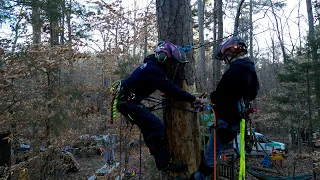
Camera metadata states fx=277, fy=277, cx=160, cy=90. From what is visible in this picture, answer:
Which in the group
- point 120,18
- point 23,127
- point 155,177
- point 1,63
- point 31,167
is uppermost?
point 120,18

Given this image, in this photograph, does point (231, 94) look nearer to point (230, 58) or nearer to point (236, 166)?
point (230, 58)

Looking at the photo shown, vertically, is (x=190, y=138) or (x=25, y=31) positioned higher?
(x=25, y=31)

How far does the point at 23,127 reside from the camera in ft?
23.2

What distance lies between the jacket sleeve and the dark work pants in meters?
0.42

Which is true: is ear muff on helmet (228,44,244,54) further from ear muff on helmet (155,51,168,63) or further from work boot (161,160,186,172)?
work boot (161,160,186,172)

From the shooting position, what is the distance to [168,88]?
307 cm

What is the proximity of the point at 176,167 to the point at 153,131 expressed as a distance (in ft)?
1.63

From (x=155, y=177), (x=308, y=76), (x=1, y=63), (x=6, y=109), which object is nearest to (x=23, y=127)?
(x=6, y=109)

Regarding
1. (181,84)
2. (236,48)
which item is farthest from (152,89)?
(236,48)

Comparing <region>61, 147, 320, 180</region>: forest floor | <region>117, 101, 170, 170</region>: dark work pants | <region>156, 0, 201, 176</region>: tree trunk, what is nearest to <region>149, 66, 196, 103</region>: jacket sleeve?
<region>156, 0, 201, 176</region>: tree trunk

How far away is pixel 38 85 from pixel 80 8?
245 inches

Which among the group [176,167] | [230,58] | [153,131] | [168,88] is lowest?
[176,167]

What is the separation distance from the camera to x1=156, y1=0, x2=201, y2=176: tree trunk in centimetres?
329

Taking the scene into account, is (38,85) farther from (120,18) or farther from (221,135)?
(120,18)
